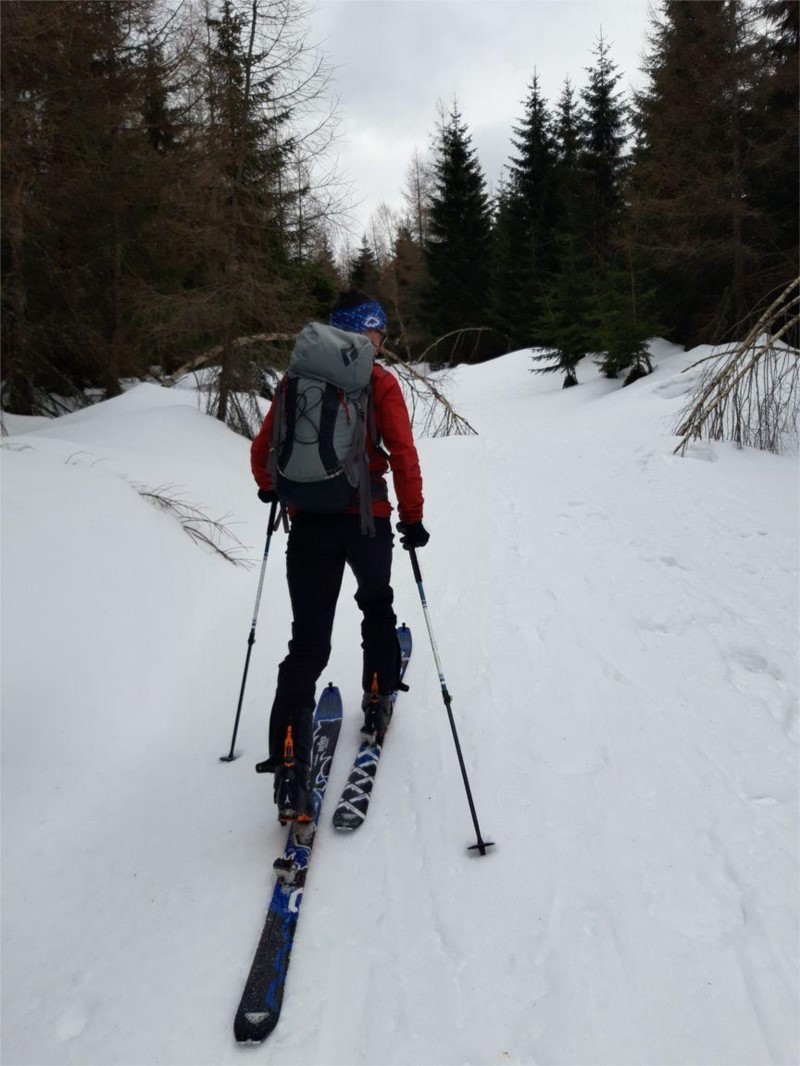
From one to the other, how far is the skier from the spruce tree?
1284 inches

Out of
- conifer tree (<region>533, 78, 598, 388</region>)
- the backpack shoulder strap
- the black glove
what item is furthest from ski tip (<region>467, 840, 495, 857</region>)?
conifer tree (<region>533, 78, 598, 388</region>)

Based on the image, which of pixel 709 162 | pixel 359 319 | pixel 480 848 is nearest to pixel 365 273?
pixel 709 162

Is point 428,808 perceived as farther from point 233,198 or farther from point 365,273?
point 365,273

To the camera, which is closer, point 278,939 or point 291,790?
point 278,939

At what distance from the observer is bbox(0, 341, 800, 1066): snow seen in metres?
2.04

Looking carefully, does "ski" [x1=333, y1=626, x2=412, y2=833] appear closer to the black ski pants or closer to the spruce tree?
the black ski pants

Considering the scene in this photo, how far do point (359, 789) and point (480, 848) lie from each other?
0.67 metres

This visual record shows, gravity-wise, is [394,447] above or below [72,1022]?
above

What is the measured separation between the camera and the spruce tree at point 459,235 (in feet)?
111

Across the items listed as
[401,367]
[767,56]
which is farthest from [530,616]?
[767,56]

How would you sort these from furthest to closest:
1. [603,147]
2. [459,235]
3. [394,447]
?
[459,235] → [603,147] → [394,447]

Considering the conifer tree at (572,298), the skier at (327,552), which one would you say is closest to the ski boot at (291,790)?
the skier at (327,552)

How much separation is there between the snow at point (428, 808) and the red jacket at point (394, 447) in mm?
1364

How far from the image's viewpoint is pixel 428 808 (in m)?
2.97
